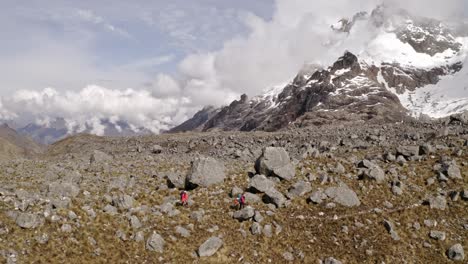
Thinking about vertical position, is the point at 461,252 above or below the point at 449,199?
below

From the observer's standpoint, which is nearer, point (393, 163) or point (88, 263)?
point (88, 263)

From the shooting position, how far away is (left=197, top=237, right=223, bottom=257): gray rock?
26250 mm

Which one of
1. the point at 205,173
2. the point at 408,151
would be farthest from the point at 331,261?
the point at 408,151

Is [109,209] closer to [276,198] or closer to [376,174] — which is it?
[276,198]

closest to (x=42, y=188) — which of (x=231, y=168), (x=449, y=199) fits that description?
(x=231, y=168)

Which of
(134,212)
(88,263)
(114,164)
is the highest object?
(114,164)

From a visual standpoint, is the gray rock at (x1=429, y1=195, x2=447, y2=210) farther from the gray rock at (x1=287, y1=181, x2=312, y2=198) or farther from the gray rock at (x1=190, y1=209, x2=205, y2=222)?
the gray rock at (x1=190, y1=209, x2=205, y2=222)

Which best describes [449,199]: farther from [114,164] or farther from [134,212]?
[114,164]

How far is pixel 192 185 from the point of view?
111 feet

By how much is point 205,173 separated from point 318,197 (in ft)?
33.7

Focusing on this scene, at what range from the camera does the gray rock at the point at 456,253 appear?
27.7m

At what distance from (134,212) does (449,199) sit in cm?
2705

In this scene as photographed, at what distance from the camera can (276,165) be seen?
35906 mm

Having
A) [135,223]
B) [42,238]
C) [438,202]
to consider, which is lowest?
[42,238]
